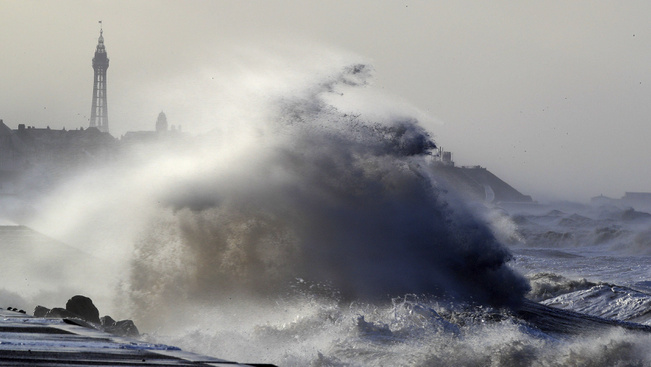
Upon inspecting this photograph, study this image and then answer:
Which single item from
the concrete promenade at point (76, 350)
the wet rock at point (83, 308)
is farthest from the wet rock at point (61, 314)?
the concrete promenade at point (76, 350)

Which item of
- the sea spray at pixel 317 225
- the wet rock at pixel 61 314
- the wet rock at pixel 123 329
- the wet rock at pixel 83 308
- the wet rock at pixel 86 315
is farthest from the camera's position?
the sea spray at pixel 317 225

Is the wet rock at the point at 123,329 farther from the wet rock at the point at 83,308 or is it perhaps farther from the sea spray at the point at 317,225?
the sea spray at the point at 317,225

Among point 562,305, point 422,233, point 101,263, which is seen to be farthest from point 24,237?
point 562,305

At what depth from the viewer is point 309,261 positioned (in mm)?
27219

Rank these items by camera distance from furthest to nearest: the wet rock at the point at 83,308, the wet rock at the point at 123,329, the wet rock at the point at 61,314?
the wet rock at the point at 83,308
the wet rock at the point at 61,314
the wet rock at the point at 123,329

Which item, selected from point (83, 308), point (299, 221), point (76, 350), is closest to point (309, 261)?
point (299, 221)

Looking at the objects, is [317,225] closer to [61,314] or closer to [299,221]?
[299,221]

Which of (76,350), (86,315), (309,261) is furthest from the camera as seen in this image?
(309,261)

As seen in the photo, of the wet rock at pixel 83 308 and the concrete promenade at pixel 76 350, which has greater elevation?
the wet rock at pixel 83 308

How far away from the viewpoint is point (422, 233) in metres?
29.3

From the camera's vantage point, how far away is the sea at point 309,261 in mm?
20828

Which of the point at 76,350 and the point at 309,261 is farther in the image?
the point at 309,261

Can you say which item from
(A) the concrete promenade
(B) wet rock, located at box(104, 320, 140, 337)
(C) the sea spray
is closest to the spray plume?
(C) the sea spray

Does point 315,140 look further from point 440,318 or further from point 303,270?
point 440,318
